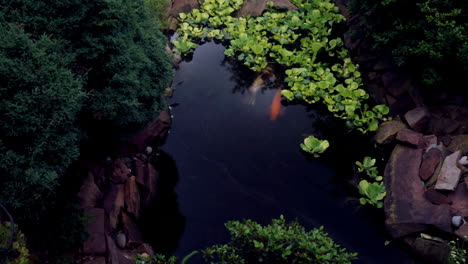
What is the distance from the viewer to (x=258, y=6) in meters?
10.3

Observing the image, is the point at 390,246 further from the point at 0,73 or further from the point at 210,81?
the point at 0,73

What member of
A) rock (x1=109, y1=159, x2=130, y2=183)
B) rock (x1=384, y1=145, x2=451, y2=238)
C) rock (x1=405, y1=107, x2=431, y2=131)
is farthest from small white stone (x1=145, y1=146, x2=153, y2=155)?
rock (x1=405, y1=107, x2=431, y2=131)

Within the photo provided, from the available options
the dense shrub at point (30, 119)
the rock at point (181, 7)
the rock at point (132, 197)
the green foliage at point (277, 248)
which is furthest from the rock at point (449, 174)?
the rock at point (181, 7)

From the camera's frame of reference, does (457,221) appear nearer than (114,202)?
Yes

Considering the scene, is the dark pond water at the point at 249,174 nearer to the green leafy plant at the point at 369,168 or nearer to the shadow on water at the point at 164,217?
the shadow on water at the point at 164,217

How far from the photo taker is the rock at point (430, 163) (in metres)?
6.20

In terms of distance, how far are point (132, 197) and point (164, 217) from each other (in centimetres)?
64

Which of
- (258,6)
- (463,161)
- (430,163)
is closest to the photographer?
(463,161)

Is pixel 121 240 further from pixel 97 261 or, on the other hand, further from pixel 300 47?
pixel 300 47

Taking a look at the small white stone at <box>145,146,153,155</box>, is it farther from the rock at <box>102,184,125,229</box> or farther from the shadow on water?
the rock at <box>102,184,125,229</box>

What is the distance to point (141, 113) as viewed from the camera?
562 centimetres

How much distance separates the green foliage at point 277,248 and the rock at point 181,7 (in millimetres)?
7448

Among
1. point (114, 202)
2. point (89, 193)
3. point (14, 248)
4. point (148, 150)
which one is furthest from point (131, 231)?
point (14, 248)

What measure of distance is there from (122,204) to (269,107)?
148 inches
